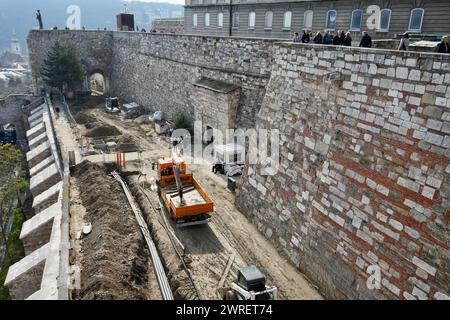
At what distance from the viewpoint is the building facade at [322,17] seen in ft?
49.2

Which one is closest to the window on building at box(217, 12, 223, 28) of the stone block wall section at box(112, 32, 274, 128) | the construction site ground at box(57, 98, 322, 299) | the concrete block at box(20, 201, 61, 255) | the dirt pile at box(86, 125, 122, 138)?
the stone block wall section at box(112, 32, 274, 128)

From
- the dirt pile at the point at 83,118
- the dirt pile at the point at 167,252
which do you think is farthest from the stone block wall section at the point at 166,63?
the dirt pile at the point at 167,252

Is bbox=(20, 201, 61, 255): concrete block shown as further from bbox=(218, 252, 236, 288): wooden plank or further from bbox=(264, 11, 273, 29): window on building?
bbox=(264, 11, 273, 29): window on building

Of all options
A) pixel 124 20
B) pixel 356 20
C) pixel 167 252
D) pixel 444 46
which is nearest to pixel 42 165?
pixel 167 252

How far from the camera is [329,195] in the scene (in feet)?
33.5

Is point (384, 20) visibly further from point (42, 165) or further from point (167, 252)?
point (42, 165)

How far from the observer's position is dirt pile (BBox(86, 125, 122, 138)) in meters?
24.3

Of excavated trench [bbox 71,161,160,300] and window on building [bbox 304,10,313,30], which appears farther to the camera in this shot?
window on building [bbox 304,10,313,30]

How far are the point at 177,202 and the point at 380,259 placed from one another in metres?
7.30

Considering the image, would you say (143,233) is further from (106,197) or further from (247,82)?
(247,82)

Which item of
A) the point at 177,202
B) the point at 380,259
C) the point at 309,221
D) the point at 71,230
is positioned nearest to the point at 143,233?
the point at 177,202

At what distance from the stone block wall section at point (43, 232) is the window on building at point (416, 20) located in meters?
16.6

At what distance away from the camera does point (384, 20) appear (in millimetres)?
16516

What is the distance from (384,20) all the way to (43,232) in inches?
716
